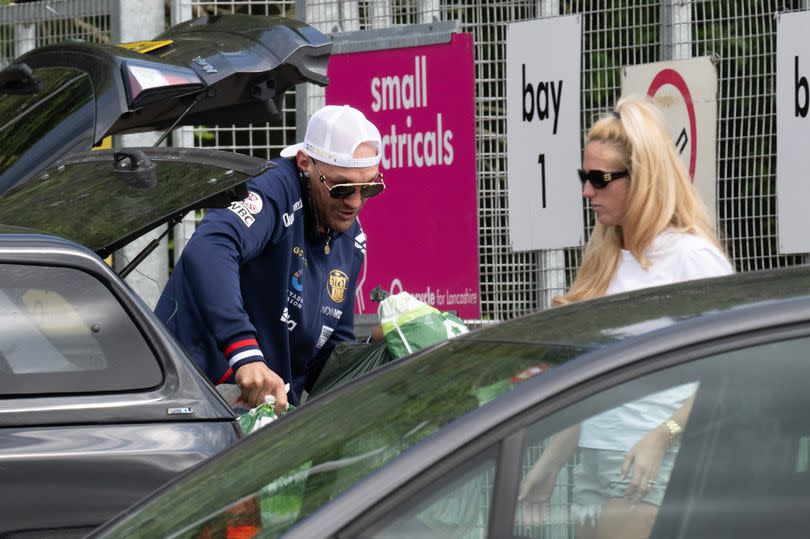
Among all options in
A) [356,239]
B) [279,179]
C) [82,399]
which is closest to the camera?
[82,399]

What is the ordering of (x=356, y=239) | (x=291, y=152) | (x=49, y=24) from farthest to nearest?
1. (x=49, y=24)
2. (x=356, y=239)
3. (x=291, y=152)

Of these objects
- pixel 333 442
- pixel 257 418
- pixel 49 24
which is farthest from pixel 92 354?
pixel 49 24

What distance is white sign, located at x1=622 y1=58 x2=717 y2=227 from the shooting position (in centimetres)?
663

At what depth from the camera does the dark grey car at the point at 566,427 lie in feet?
6.81

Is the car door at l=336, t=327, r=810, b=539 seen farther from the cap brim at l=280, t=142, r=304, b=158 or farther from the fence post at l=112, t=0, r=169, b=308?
the fence post at l=112, t=0, r=169, b=308

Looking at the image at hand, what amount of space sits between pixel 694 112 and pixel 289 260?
8.56ft

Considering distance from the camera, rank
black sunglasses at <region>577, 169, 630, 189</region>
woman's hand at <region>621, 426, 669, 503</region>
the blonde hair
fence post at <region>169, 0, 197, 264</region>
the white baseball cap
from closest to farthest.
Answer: woman's hand at <region>621, 426, 669, 503</region>
the blonde hair
black sunglasses at <region>577, 169, 630, 189</region>
the white baseball cap
fence post at <region>169, 0, 197, 264</region>

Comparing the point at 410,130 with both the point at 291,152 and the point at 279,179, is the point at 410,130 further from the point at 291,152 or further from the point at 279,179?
the point at 279,179

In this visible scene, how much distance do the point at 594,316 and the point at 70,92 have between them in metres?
3.08

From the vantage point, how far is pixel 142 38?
7980 mm

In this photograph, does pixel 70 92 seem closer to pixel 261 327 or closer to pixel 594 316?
pixel 261 327

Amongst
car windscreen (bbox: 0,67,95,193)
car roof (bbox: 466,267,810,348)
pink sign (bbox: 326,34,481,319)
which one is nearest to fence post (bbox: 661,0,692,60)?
pink sign (bbox: 326,34,481,319)

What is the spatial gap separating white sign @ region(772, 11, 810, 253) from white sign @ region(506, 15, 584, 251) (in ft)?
3.02

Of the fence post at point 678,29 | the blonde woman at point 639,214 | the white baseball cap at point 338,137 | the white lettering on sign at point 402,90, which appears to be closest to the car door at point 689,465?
the blonde woman at point 639,214
